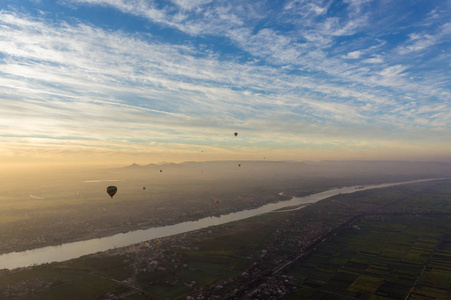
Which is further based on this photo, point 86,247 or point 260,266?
point 86,247

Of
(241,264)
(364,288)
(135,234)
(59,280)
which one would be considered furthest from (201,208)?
(364,288)

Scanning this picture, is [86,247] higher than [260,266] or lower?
lower

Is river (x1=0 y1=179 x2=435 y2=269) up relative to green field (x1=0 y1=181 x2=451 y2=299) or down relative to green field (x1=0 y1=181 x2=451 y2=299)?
down

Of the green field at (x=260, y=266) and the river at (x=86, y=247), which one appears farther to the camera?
the river at (x=86, y=247)

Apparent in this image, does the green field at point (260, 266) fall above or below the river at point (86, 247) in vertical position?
above

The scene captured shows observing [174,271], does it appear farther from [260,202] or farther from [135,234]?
[260,202]

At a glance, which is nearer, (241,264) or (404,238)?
(241,264)

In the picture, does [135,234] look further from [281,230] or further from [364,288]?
[364,288]

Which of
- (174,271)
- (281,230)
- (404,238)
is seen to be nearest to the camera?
(174,271)

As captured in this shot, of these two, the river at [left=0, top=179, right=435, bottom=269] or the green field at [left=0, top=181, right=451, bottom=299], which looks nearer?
the green field at [left=0, top=181, right=451, bottom=299]

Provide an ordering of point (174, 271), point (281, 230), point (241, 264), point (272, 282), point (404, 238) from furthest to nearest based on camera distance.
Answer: point (281, 230) → point (404, 238) → point (241, 264) → point (174, 271) → point (272, 282)
